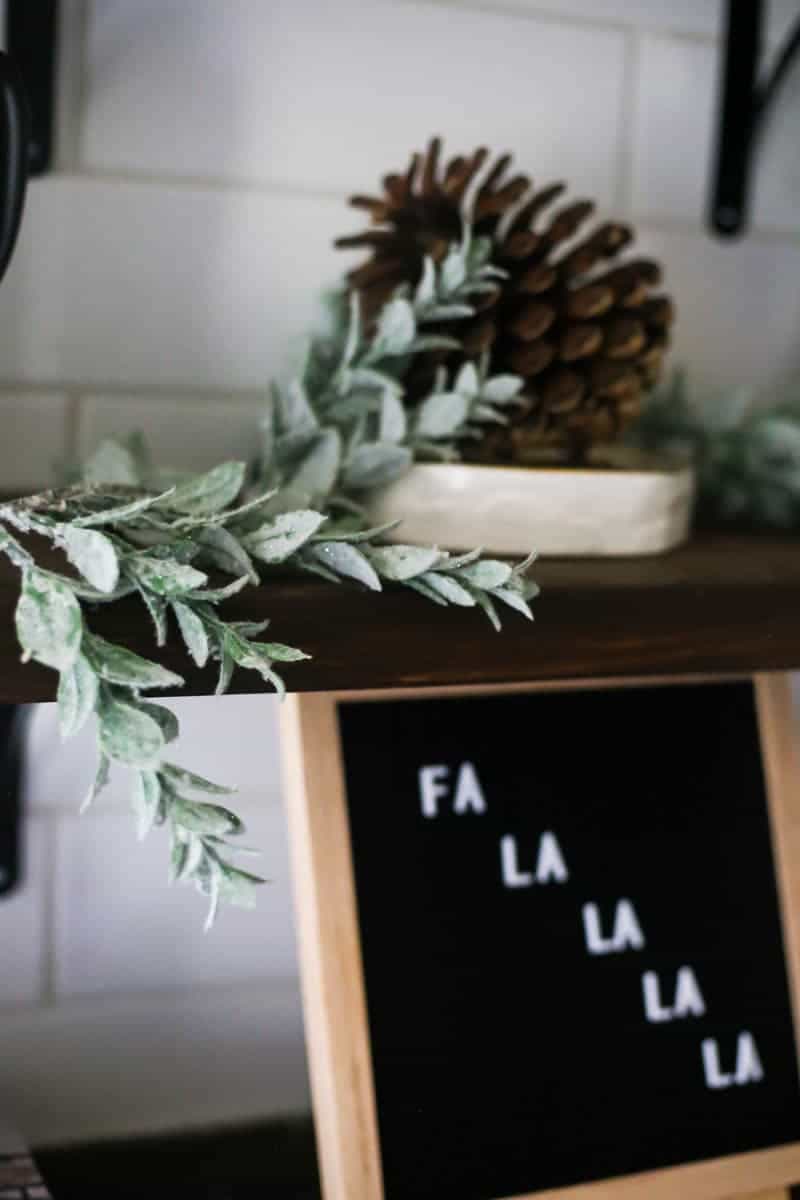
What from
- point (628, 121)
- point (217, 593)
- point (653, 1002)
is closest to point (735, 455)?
point (628, 121)

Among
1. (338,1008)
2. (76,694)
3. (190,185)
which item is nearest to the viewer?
(76,694)

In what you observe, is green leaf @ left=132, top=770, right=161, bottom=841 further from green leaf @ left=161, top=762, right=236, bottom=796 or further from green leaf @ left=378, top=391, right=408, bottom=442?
green leaf @ left=378, top=391, right=408, bottom=442

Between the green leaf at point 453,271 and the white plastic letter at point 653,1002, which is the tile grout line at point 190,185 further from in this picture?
the white plastic letter at point 653,1002

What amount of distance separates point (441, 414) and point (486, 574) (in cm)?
13

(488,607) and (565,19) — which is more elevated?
(565,19)

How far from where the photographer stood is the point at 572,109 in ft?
2.40

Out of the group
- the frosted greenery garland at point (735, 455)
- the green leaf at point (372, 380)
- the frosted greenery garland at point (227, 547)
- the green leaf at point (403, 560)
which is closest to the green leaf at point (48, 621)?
the frosted greenery garland at point (227, 547)

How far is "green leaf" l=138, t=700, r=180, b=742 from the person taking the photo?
0.40 m

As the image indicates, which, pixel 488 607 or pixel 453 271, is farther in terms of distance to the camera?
pixel 453 271

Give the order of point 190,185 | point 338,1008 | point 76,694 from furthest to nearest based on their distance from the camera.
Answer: point 190,185 → point 338,1008 → point 76,694

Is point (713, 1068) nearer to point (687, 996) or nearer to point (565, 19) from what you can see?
point (687, 996)

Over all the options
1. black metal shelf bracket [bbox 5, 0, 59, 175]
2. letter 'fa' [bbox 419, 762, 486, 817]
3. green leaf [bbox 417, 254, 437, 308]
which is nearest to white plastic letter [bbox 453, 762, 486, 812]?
letter 'fa' [bbox 419, 762, 486, 817]

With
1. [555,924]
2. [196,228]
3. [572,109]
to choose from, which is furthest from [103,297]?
[555,924]

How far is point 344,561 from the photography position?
0.45 metres
